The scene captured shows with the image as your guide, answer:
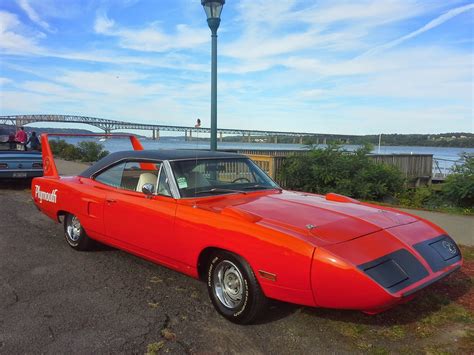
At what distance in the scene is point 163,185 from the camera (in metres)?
4.53

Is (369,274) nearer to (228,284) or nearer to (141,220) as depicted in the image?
(228,284)

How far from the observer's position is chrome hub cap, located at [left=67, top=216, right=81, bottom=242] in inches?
226

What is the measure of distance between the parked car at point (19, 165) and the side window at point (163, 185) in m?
8.57

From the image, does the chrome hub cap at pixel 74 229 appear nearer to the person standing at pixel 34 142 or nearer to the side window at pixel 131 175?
the side window at pixel 131 175

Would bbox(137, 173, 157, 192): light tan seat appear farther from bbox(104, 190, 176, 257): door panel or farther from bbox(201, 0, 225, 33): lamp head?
bbox(201, 0, 225, 33): lamp head

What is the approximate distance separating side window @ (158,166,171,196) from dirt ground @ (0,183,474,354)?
38.8 inches

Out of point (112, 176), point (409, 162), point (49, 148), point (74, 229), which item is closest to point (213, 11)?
point (49, 148)

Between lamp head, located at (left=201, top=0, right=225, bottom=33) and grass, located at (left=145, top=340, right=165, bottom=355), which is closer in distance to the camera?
grass, located at (left=145, top=340, right=165, bottom=355)

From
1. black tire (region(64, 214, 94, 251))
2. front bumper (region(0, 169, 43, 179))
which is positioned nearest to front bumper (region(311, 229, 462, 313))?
black tire (region(64, 214, 94, 251))

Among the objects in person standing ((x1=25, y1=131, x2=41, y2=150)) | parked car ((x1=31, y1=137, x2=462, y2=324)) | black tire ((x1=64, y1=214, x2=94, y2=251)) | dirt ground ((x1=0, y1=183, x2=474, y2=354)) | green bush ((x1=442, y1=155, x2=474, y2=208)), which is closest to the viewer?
parked car ((x1=31, y1=137, x2=462, y2=324))

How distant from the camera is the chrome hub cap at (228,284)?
3.61m

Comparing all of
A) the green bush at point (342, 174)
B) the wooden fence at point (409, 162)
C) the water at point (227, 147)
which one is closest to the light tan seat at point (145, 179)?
the water at point (227, 147)

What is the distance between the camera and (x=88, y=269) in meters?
5.05

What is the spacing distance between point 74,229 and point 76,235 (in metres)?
0.10
